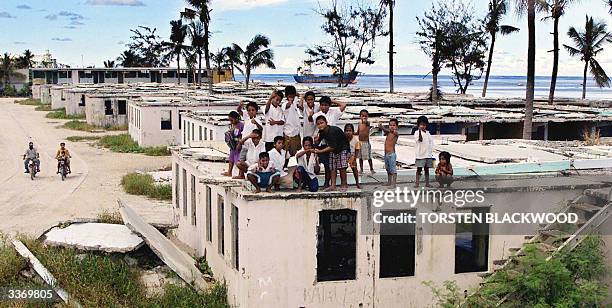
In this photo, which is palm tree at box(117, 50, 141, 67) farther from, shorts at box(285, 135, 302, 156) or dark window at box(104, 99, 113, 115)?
shorts at box(285, 135, 302, 156)

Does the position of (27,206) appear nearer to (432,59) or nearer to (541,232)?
(541,232)

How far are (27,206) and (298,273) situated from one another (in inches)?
584

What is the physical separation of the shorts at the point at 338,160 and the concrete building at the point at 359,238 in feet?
1.65

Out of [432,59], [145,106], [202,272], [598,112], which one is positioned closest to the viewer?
[202,272]

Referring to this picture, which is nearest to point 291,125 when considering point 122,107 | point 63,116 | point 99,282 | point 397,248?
point 397,248

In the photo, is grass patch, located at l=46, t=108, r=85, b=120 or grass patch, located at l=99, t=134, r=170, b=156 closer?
grass patch, located at l=99, t=134, r=170, b=156

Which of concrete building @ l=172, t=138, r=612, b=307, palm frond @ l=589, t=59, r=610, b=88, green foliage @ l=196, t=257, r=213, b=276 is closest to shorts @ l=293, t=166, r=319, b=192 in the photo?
concrete building @ l=172, t=138, r=612, b=307

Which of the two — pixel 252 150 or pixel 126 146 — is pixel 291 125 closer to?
pixel 252 150

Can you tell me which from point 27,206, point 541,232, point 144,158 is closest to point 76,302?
point 541,232

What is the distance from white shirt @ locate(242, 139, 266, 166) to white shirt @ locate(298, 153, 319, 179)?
94 centimetres

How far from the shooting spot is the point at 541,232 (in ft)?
44.7

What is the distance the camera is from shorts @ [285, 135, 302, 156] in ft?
47.6

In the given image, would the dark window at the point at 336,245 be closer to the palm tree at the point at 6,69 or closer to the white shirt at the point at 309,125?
the white shirt at the point at 309,125

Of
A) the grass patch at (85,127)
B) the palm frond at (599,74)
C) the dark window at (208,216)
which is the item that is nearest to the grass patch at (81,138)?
the grass patch at (85,127)
